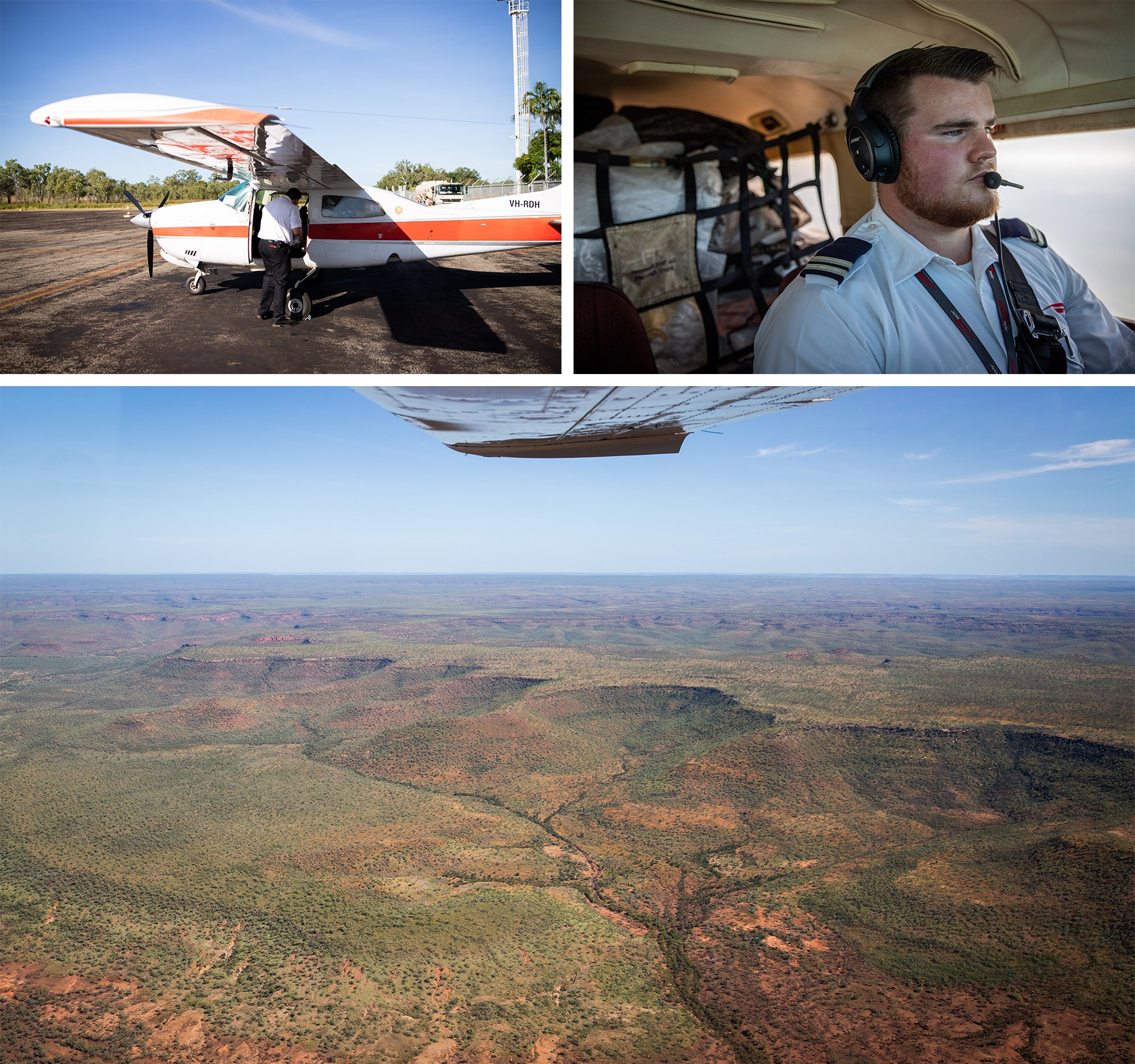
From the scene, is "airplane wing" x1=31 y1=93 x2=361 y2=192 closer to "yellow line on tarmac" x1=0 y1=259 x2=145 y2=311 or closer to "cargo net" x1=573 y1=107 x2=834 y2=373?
"yellow line on tarmac" x1=0 y1=259 x2=145 y2=311

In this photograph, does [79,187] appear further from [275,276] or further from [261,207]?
[261,207]

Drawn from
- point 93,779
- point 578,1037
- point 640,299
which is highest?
point 640,299

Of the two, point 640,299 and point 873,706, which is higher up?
point 640,299

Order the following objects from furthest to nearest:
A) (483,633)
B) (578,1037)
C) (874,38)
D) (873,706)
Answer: (483,633) < (873,706) < (578,1037) < (874,38)

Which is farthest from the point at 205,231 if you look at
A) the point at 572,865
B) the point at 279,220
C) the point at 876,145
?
the point at 572,865

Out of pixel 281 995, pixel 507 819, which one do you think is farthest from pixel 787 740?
pixel 281 995

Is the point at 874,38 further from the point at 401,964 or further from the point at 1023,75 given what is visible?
the point at 401,964

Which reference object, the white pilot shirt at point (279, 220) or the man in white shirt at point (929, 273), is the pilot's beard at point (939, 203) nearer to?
the man in white shirt at point (929, 273)
